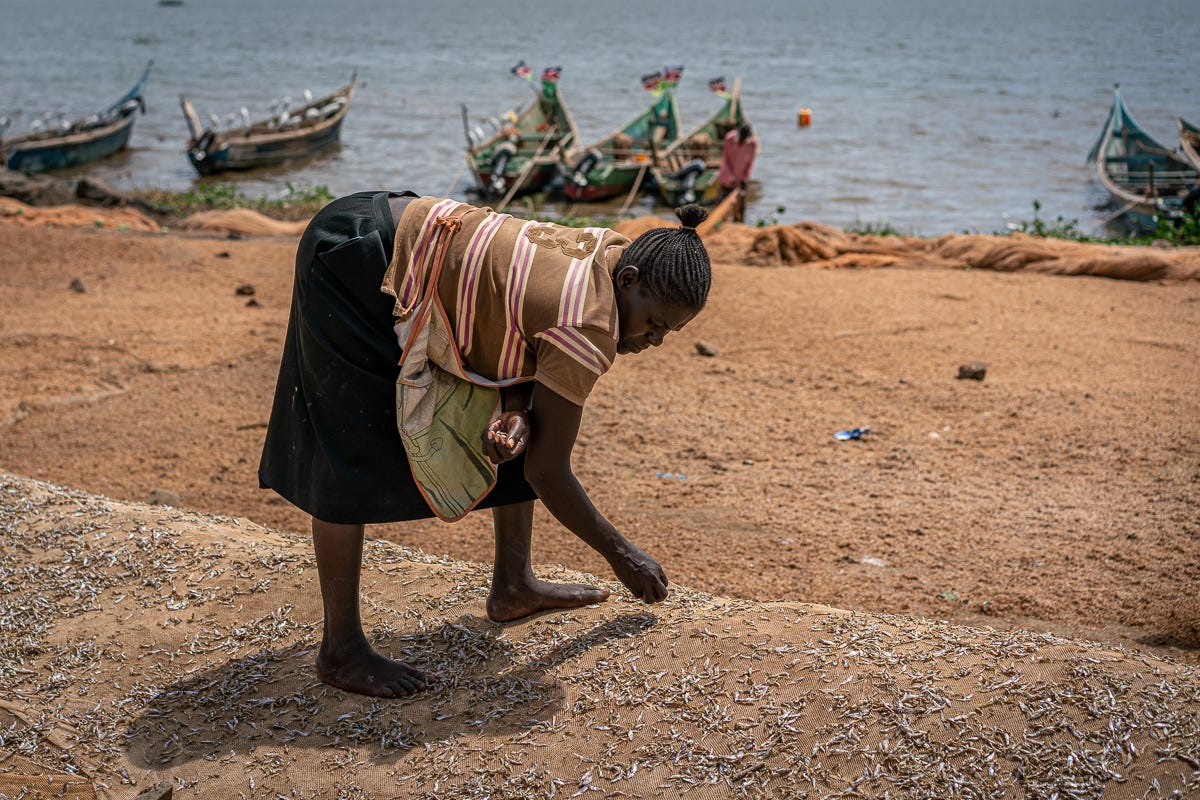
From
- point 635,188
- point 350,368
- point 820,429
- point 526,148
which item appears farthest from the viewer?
point 526,148

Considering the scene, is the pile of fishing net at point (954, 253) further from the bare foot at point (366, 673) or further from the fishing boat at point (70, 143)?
the fishing boat at point (70, 143)

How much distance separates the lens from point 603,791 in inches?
90.4

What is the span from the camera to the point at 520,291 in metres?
2.25

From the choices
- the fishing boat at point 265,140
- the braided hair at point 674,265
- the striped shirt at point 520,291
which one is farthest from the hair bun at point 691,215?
the fishing boat at point 265,140

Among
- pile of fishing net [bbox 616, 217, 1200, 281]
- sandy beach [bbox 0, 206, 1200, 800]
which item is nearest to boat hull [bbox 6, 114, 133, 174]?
sandy beach [bbox 0, 206, 1200, 800]

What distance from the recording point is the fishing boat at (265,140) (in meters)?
16.8

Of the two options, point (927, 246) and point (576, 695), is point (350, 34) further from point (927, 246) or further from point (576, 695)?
point (576, 695)

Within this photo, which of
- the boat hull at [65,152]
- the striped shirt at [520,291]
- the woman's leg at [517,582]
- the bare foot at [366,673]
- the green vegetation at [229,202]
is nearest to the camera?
the striped shirt at [520,291]

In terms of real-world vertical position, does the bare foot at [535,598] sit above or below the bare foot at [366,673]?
above

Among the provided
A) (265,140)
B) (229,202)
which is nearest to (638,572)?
(229,202)

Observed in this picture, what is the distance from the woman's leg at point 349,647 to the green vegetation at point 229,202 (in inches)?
436

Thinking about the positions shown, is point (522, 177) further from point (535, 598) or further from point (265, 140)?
point (535, 598)

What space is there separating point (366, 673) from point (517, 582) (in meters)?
0.49

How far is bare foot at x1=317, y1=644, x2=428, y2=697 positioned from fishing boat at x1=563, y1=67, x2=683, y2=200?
12.3 m
